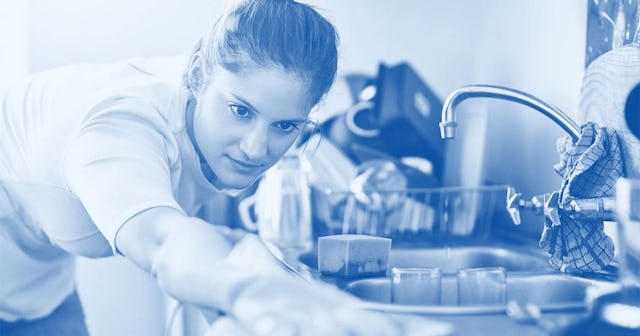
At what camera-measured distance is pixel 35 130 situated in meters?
0.96

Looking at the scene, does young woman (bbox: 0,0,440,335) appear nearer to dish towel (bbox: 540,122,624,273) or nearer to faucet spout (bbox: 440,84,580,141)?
faucet spout (bbox: 440,84,580,141)

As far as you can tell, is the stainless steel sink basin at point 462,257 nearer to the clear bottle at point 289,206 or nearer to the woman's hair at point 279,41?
the clear bottle at point 289,206

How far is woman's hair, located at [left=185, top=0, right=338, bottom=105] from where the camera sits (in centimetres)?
86

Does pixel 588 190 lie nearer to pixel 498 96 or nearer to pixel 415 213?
pixel 498 96

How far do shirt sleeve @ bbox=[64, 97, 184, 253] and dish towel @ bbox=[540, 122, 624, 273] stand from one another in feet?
1.44

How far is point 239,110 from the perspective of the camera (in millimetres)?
870

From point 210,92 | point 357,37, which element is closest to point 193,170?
point 210,92

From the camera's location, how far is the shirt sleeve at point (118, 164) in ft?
2.08

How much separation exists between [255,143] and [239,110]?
0.14 ft

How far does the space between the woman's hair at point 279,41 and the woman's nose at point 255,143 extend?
8cm

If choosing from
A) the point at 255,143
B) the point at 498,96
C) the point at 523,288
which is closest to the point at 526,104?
the point at 498,96

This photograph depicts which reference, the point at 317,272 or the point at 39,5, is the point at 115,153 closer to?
the point at 317,272

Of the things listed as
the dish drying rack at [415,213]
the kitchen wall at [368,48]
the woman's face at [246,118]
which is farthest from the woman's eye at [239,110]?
the kitchen wall at [368,48]

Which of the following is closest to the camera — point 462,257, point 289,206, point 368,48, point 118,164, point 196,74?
point 118,164
